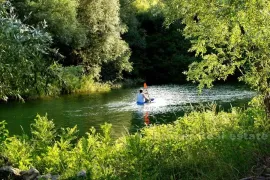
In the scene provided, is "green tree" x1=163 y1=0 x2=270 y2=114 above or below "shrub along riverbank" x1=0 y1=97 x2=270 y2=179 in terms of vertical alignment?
above

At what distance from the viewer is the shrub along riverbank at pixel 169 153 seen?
612 cm

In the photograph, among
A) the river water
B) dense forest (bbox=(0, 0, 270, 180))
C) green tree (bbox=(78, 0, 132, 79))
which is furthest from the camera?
green tree (bbox=(78, 0, 132, 79))

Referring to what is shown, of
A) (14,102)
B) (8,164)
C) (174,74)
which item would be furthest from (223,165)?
(174,74)

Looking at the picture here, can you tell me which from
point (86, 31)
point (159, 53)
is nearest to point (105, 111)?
point (86, 31)

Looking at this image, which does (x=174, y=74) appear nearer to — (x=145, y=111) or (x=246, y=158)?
(x=145, y=111)

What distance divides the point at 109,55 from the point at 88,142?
2812 centimetres

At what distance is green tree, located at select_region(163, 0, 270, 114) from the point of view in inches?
243

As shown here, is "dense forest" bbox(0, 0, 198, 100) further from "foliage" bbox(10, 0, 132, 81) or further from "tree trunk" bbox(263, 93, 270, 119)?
"tree trunk" bbox(263, 93, 270, 119)

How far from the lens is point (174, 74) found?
4312cm

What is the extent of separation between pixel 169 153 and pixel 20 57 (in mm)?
3208

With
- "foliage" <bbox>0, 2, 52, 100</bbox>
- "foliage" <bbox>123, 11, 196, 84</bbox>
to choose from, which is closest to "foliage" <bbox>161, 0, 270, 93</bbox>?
"foliage" <bbox>0, 2, 52, 100</bbox>

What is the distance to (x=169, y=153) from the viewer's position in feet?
22.9

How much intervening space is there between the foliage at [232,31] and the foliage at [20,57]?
8.26 feet

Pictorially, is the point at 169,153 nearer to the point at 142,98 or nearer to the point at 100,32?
the point at 142,98
